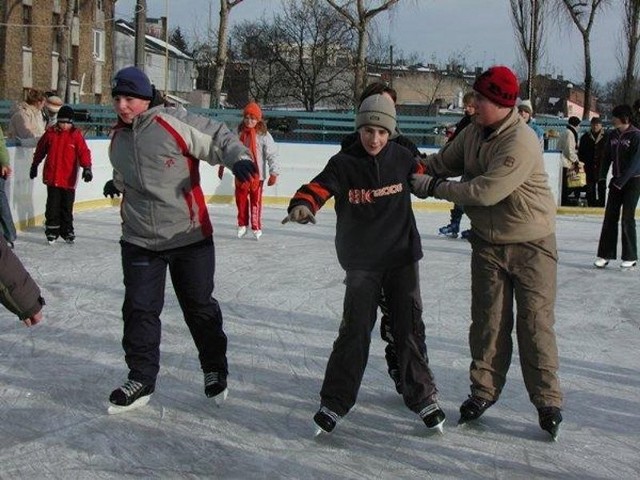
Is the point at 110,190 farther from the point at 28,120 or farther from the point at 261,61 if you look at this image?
the point at 261,61

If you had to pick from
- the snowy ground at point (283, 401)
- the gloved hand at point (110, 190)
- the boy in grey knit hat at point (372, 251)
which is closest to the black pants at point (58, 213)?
the snowy ground at point (283, 401)

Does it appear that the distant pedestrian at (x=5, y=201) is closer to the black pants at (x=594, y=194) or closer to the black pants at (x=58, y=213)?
the black pants at (x=58, y=213)

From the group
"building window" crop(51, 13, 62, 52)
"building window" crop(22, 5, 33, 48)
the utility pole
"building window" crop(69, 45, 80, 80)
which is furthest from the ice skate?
"building window" crop(69, 45, 80, 80)

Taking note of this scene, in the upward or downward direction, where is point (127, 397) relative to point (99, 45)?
downward

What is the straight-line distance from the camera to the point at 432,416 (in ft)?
12.5

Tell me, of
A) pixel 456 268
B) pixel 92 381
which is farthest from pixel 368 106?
pixel 456 268

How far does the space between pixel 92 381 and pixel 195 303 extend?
844 millimetres

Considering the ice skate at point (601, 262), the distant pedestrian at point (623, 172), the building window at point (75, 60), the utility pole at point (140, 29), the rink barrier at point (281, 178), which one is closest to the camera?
the distant pedestrian at point (623, 172)

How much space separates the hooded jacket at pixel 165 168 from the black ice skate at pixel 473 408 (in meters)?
1.35

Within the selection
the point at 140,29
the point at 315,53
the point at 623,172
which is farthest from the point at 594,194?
the point at 315,53

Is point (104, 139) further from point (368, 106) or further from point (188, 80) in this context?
point (188, 80)

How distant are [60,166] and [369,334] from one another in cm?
624

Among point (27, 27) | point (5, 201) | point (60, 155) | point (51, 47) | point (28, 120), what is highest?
point (27, 27)

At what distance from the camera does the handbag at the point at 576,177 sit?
1460 cm
